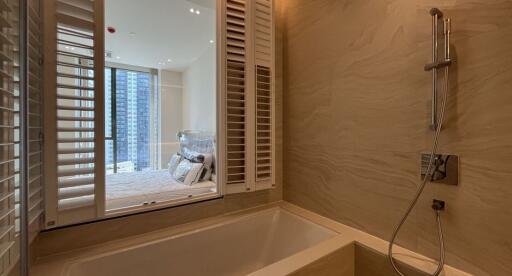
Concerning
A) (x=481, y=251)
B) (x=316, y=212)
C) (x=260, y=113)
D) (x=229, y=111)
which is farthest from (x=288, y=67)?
(x=481, y=251)

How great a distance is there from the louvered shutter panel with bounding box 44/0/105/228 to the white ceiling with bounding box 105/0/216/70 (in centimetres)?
127

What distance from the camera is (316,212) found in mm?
1904

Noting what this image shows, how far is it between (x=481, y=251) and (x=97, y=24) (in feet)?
7.41

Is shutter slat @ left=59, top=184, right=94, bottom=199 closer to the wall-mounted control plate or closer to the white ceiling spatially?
the white ceiling

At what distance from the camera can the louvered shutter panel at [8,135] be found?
0.81 meters

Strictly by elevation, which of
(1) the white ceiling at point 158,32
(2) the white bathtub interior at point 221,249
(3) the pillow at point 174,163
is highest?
(1) the white ceiling at point 158,32

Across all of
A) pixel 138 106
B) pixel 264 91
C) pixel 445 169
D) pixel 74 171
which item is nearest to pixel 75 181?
pixel 74 171

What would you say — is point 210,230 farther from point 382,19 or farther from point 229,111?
point 382,19

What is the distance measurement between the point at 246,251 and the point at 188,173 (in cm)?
123

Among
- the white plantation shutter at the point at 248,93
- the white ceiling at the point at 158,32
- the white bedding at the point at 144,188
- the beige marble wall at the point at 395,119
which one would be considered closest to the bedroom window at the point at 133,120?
the white ceiling at the point at 158,32

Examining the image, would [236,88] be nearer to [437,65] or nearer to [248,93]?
[248,93]

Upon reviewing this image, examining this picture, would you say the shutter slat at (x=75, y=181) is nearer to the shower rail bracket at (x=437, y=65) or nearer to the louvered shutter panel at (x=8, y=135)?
the louvered shutter panel at (x=8, y=135)

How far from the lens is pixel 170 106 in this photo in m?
4.30

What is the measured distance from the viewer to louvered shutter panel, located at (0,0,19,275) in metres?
0.81
